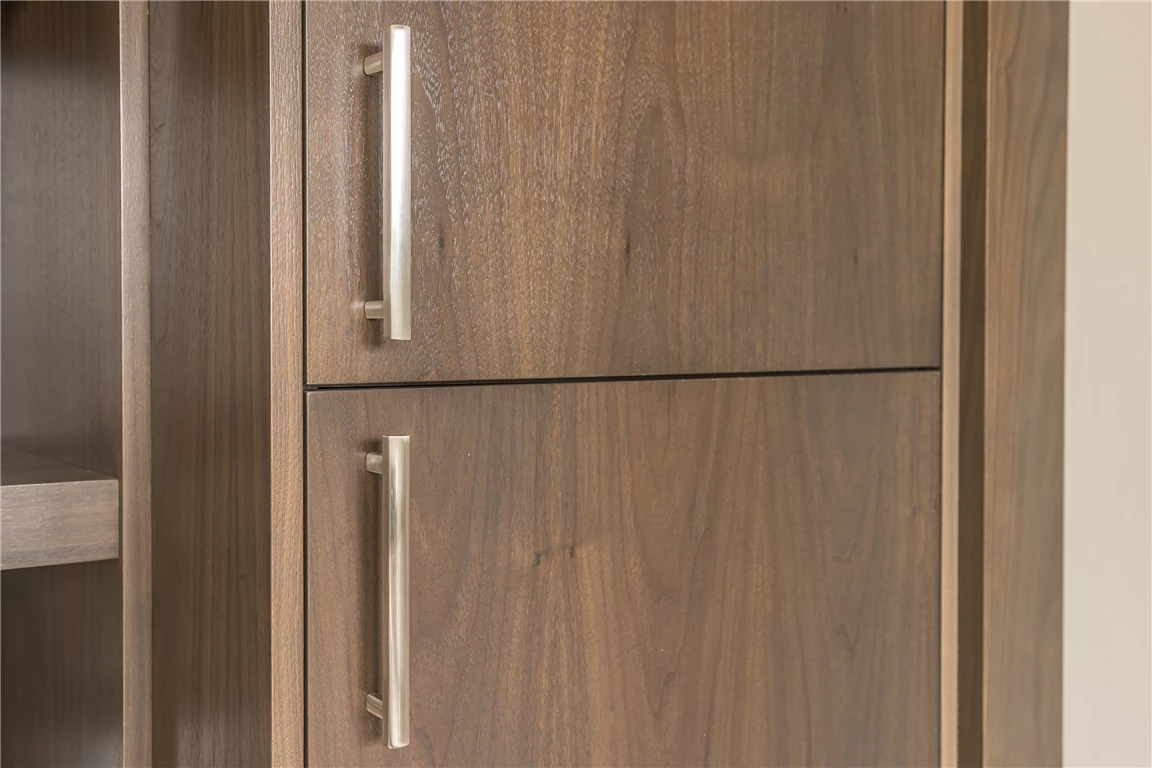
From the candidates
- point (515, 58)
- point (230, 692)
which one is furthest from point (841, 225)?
point (230, 692)

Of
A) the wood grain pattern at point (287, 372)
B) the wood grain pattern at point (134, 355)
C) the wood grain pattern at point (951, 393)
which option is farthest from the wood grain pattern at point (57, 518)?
the wood grain pattern at point (951, 393)

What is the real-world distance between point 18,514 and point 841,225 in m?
0.57

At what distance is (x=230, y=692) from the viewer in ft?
1.97

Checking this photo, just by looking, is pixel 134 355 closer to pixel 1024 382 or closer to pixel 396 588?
pixel 396 588

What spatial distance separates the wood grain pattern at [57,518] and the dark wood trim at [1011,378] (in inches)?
24.2

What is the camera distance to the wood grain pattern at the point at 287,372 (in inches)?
21.7

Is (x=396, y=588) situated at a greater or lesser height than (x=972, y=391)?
lesser

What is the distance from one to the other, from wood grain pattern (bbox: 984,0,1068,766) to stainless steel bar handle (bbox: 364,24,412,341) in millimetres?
473

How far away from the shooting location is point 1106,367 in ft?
2.57

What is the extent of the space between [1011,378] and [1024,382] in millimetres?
10

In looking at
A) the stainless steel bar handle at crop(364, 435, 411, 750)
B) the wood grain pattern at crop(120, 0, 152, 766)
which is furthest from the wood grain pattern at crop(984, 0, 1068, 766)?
the wood grain pattern at crop(120, 0, 152, 766)

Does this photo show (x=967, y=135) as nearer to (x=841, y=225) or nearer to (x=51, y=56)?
(x=841, y=225)

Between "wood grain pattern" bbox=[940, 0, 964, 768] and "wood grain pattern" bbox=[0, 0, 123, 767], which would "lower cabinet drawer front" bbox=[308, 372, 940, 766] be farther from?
"wood grain pattern" bbox=[0, 0, 123, 767]

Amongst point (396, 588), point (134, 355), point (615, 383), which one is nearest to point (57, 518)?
point (134, 355)
